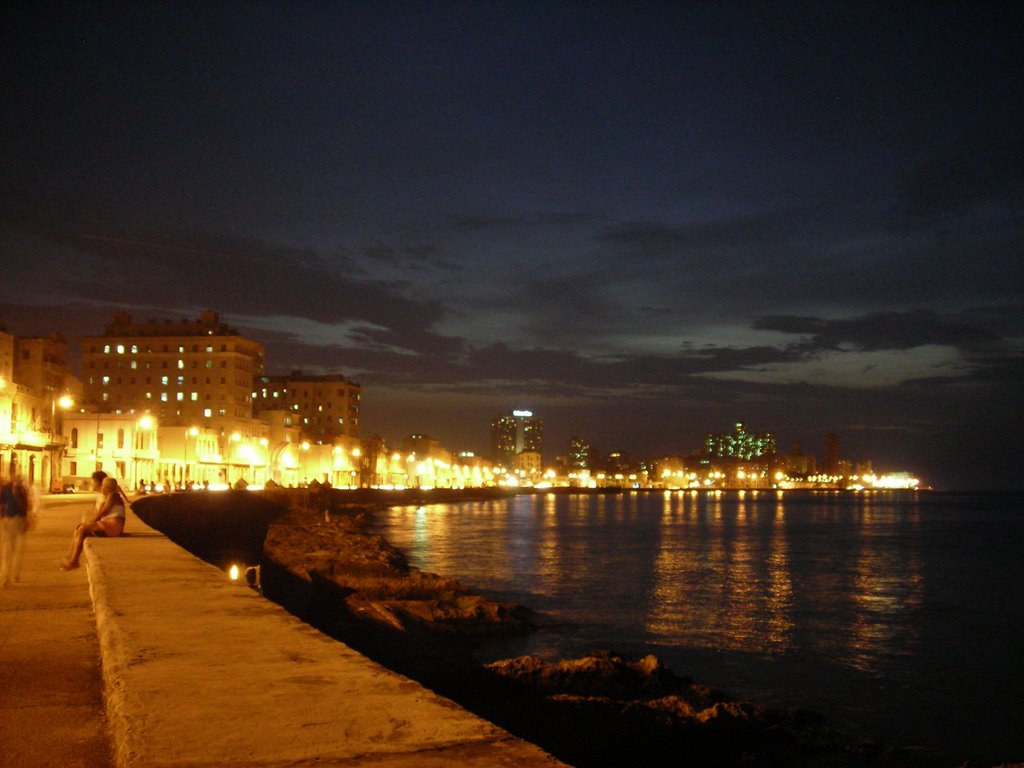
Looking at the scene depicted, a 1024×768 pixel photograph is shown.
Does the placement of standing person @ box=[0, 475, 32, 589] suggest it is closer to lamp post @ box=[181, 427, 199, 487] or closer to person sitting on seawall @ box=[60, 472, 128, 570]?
person sitting on seawall @ box=[60, 472, 128, 570]

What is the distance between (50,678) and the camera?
326 inches

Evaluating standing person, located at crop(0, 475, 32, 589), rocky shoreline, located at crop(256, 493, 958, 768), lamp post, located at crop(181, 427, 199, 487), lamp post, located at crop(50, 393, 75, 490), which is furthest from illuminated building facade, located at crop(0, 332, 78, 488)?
standing person, located at crop(0, 475, 32, 589)

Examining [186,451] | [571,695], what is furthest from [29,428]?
[571,695]

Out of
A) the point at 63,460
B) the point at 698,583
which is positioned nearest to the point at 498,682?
the point at 698,583

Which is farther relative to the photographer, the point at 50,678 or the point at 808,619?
the point at 808,619

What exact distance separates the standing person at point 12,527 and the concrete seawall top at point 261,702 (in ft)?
14.3

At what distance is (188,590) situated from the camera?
A: 40.3ft

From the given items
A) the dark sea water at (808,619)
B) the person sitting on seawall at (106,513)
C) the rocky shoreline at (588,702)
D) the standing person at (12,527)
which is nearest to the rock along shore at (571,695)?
the rocky shoreline at (588,702)

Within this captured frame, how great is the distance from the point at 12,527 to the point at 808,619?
25464 mm

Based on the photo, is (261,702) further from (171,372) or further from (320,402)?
(320,402)

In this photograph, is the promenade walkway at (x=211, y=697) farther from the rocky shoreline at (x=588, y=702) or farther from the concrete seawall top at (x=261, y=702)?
the rocky shoreline at (x=588, y=702)

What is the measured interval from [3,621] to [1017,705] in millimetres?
19750

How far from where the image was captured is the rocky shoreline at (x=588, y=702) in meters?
13.9

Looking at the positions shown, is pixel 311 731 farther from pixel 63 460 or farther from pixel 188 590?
pixel 63 460
